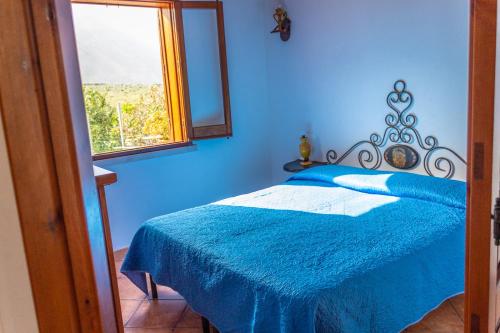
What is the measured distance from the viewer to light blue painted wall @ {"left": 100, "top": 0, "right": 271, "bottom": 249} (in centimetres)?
362

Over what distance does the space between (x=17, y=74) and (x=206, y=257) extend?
5.20ft

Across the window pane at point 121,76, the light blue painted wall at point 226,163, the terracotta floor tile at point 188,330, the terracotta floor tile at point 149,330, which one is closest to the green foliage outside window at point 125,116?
the window pane at point 121,76

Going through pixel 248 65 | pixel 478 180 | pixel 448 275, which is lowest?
pixel 448 275

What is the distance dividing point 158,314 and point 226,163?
6.14 feet

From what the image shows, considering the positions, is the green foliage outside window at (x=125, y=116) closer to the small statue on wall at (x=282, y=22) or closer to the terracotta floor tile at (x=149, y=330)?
the small statue on wall at (x=282, y=22)

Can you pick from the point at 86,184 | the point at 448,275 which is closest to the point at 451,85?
the point at 448,275

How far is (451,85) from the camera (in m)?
2.91

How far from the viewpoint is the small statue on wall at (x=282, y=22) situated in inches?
156

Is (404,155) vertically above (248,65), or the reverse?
(248,65)

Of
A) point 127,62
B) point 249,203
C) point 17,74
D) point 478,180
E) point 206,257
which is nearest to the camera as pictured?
point 17,74

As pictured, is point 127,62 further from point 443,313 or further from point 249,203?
point 443,313

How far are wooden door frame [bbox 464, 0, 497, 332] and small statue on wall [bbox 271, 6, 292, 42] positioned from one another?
3.08 m

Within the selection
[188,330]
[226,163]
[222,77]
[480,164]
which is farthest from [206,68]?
[480,164]

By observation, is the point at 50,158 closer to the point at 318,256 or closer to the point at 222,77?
the point at 318,256
